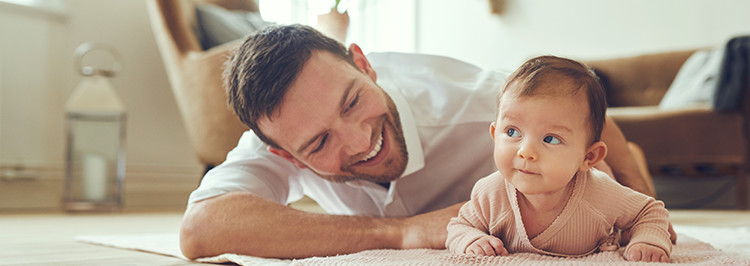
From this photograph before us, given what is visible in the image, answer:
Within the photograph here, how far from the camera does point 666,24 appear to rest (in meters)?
3.62

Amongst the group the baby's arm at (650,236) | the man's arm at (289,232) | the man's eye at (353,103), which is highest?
the man's eye at (353,103)

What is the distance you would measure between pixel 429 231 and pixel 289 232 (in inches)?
8.4

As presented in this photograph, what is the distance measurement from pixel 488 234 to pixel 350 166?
282 millimetres

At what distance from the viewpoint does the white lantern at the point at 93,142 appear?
259 centimetres

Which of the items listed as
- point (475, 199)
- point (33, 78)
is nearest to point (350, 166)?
point (475, 199)

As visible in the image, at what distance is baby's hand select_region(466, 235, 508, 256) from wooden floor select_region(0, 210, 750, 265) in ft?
1.49

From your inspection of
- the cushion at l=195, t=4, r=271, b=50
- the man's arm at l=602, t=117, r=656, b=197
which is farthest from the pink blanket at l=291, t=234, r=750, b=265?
the cushion at l=195, t=4, r=271, b=50

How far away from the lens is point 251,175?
120 centimetres

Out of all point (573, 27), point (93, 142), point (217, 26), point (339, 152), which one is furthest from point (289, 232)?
point (573, 27)

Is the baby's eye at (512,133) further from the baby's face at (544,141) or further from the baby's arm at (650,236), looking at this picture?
the baby's arm at (650,236)

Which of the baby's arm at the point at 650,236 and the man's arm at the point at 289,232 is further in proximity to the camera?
the man's arm at the point at 289,232

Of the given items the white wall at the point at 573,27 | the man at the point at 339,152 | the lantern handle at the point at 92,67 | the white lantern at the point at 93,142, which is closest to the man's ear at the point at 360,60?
the man at the point at 339,152

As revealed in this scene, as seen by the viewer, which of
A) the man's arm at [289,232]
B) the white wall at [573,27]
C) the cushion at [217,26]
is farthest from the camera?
the white wall at [573,27]

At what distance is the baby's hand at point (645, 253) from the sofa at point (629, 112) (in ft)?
4.66
